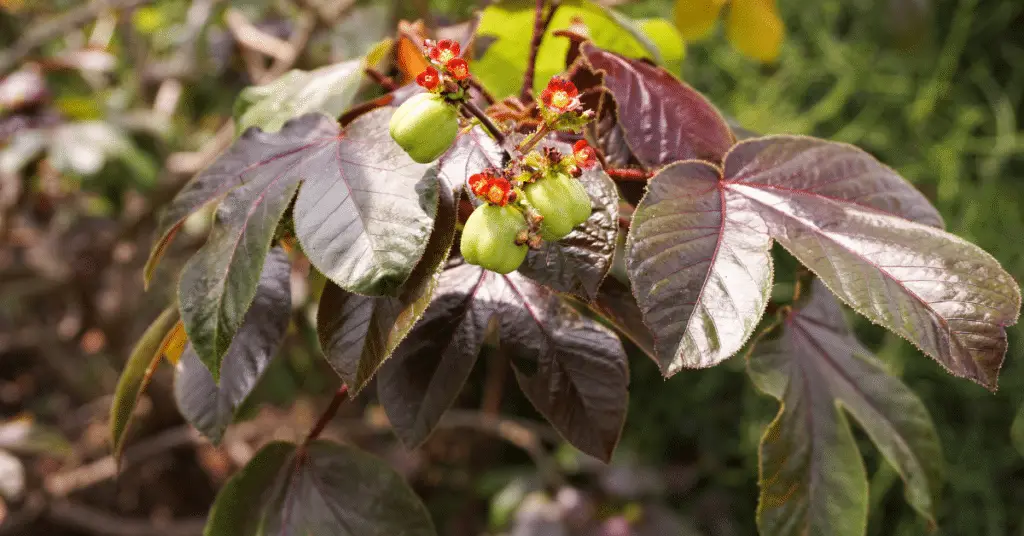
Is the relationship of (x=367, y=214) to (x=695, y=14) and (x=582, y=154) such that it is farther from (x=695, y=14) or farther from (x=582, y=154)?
(x=695, y=14)

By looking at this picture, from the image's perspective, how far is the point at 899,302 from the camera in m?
0.45

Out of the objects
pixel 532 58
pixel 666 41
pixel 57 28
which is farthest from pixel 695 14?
pixel 57 28

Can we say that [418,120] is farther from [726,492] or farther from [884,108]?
[884,108]

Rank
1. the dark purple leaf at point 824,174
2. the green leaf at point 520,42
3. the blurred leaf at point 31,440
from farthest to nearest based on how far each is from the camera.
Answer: the blurred leaf at point 31,440 < the green leaf at point 520,42 < the dark purple leaf at point 824,174

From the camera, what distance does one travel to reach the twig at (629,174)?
1.78 feet

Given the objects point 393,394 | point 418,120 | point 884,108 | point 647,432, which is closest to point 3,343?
point 647,432

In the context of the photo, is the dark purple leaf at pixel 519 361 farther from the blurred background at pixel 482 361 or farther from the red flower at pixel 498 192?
the blurred background at pixel 482 361

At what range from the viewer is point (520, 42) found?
785 mm

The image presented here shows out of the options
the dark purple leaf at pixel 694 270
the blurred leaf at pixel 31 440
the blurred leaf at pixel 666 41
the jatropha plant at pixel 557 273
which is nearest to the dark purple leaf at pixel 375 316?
the jatropha plant at pixel 557 273

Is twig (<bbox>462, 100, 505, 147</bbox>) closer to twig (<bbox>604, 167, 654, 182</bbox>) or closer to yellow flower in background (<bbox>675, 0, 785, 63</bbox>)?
twig (<bbox>604, 167, 654, 182</bbox>)

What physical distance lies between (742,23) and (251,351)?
83cm

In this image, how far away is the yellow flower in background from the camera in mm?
1016

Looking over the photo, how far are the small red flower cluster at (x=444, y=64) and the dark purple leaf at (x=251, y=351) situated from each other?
0.23 metres

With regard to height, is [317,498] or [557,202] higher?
[557,202]
